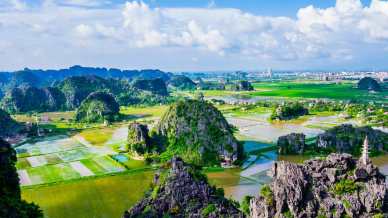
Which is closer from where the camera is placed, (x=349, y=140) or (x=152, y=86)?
(x=349, y=140)

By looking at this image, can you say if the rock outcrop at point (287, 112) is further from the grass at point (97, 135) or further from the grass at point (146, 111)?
the grass at point (97, 135)

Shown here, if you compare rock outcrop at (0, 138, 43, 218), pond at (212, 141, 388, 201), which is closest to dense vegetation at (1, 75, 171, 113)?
pond at (212, 141, 388, 201)

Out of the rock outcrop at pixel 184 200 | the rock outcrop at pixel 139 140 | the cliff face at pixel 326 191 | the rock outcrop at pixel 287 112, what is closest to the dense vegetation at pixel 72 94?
the rock outcrop at pixel 287 112

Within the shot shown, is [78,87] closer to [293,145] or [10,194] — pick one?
[293,145]

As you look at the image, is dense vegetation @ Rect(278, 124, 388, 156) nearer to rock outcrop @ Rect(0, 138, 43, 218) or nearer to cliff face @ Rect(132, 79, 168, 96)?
rock outcrop @ Rect(0, 138, 43, 218)

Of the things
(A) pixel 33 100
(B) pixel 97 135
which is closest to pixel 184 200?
(B) pixel 97 135

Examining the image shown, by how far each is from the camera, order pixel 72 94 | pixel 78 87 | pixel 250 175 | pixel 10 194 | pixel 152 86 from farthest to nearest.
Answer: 1. pixel 152 86
2. pixel 78 87
3. pixel 72 94
4. pixel 250 175
5. pixel 10 194

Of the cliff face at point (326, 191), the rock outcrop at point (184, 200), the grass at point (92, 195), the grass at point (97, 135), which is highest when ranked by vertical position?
the cliff face at point (326, 191)
